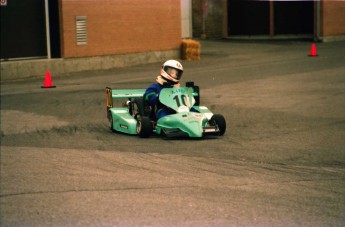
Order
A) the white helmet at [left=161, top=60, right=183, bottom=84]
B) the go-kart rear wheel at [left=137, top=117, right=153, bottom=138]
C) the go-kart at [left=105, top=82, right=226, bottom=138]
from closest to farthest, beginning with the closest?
1. the go-kart at [left=105, top=82, right=226, bottom=138]
2. the go-kart rear wheel at [left=137, top=117, right=153, bottom=138]
3. the white helmet at [left=161, top=60, right=183, bottom=84]

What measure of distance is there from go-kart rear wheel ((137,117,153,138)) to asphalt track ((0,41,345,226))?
22cm

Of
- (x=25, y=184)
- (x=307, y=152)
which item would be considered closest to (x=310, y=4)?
(x=307, y=152)

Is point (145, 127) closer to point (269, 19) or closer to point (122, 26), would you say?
point (122, 26)

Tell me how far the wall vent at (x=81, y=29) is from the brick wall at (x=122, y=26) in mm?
117

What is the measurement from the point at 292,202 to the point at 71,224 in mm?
2115

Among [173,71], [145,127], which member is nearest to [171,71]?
[173,71]

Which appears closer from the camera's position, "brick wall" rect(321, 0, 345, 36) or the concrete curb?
the concrete curb

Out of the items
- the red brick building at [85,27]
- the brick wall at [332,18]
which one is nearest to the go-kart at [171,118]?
the red brick building at [85,27]

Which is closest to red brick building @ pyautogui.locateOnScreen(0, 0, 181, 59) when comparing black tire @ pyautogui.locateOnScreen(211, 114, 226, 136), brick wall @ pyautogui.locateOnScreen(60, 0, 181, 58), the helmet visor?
brick wall @ pyautogui.locateOnScreen(60, 0, 181, 58)

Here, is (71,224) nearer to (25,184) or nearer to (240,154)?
(25,184)

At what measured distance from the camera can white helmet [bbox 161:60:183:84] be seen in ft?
42.9

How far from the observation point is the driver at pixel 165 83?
13.1 meters

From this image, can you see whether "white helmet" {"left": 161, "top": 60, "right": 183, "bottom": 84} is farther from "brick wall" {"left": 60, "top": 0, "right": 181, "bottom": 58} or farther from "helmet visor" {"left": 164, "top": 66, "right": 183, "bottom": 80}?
"brick wall" {"left": 60, "top": 0, "right": 181, "bottom": 58}

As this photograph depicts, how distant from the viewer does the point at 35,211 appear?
7848 millimetres
